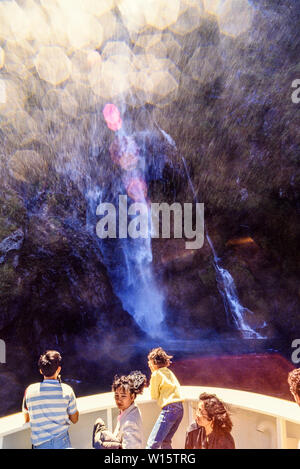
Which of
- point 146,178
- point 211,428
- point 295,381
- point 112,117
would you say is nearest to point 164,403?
point 211,428

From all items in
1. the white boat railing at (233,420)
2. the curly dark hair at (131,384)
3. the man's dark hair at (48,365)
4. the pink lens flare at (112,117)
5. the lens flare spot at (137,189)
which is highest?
the pink lens flare at (112,117)

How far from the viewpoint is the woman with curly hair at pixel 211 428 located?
1803 mm

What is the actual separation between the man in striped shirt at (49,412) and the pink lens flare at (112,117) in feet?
43.0

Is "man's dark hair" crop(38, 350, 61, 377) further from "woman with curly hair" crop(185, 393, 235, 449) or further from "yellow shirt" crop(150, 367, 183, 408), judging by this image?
"woman with curly hair" crop(185, 393, 235, 449)

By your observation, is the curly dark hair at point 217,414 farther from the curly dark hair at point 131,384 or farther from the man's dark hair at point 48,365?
the man's dark hair at point 48,365

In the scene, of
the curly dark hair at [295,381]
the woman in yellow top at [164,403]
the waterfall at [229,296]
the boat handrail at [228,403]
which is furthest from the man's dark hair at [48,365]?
the waterfall at [229,296]

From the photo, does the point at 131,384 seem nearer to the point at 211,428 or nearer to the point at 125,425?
the point at 125,425

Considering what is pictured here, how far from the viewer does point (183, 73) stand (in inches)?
515

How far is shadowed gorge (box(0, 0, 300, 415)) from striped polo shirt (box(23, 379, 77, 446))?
955 cm

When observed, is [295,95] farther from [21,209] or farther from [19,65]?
[21,209]

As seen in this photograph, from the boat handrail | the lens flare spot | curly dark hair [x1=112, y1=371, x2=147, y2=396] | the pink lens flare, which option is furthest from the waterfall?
curly dark hair [x1=112, y1=371, x2=147, y2=396]

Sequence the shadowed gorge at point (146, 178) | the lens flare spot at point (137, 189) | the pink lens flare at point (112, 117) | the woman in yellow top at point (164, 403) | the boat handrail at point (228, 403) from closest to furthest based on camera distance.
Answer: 1. the boat handrail at point (228, 403)
2. the woman in yellow top at point (164, 403)
3. the shadowed gorge at point (146, 178)
4. the pink lens flare at point (112, 117)
5. the lens flare spot at point (137, 189)
